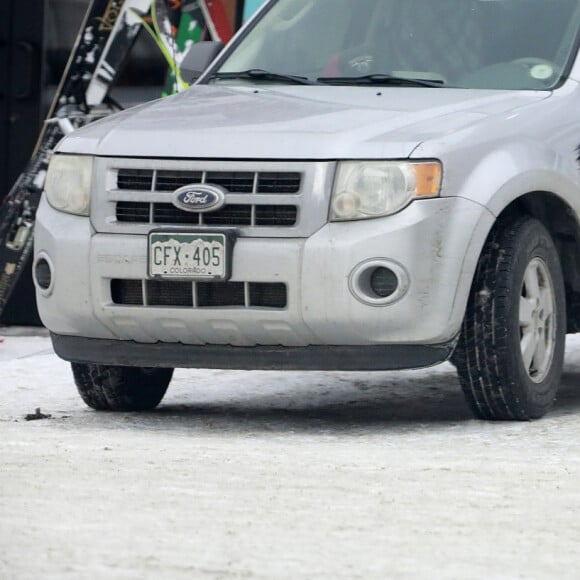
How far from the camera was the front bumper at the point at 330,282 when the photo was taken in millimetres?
5992

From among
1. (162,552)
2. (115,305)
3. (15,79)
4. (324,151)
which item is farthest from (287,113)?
(15,79)

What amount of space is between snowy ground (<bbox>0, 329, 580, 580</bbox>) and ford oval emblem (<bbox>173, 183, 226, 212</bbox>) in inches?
31.0

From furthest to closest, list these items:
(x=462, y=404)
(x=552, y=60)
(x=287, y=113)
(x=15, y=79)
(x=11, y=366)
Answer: (x=15, y=79) → (x=11, y=366) → (x=462, y=404) → (x=552, y=60) → (x=287, y=113)

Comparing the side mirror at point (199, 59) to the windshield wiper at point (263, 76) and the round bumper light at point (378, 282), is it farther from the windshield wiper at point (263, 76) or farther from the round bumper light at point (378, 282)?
the round bumper light at point (378, 282)

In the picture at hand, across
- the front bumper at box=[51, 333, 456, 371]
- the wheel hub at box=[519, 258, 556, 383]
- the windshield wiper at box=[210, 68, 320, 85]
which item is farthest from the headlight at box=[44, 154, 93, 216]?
the wheel hub at box=[519, 258, 556, 383]

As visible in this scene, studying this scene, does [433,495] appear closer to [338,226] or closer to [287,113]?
[338,226]

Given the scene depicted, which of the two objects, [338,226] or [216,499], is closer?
[216,499]

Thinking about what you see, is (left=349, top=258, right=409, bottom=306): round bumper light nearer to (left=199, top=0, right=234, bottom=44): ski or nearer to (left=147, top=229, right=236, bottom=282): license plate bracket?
(left=147, top=229, right=236, bottom=282): license plate bracket

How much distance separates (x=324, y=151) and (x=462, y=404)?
1763mm

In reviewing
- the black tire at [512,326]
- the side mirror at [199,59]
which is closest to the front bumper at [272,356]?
the black tire at [512,326]

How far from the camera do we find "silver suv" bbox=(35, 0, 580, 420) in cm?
603

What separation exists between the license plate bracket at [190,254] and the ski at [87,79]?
4.72 meters

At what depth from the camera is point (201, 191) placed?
243 inches

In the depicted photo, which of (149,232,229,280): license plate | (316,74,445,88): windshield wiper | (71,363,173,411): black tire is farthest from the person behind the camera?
(71,363,173,411): black tire
